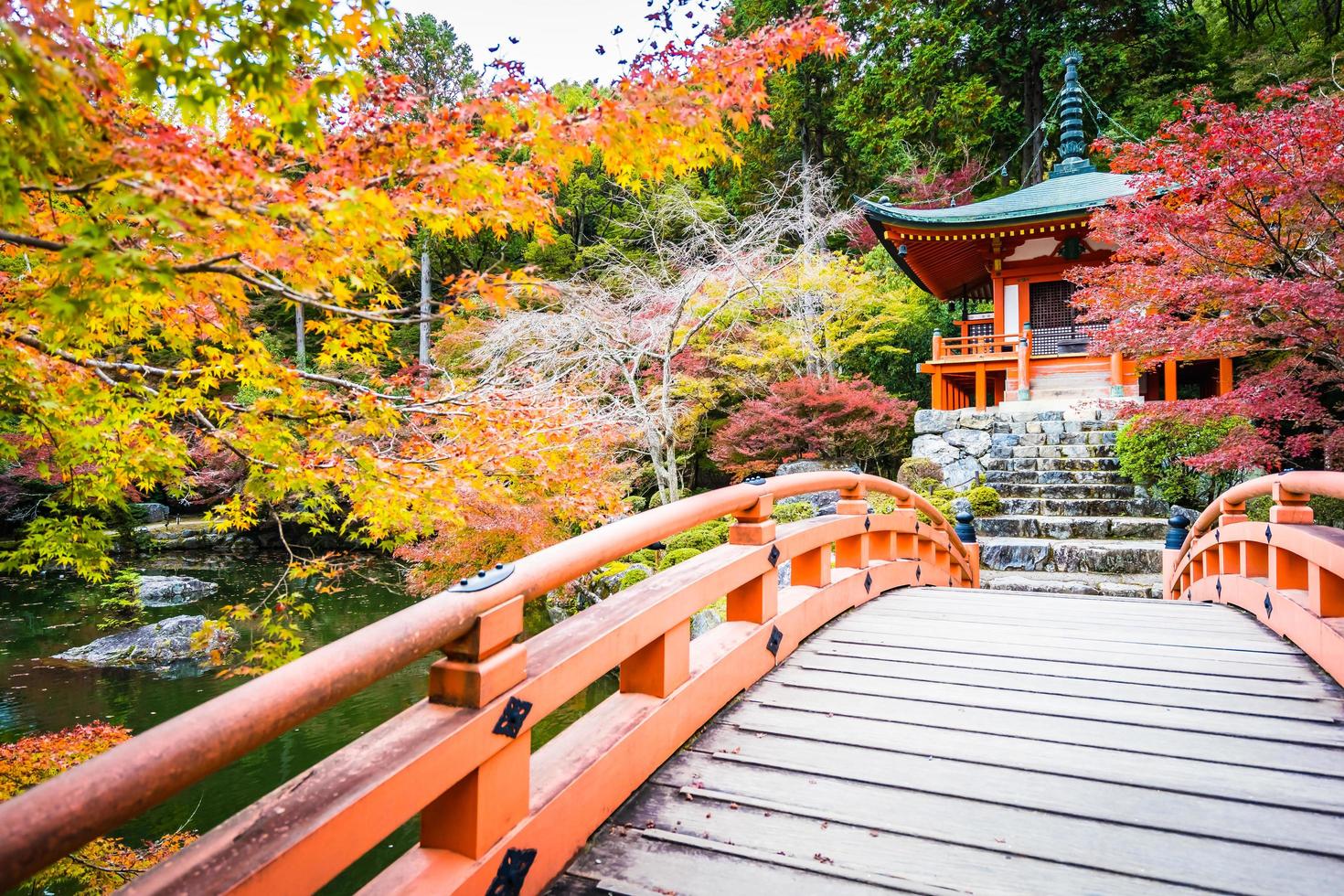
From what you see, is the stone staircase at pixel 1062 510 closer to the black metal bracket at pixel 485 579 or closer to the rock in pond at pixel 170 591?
the black metal bracket at pixel 485 579

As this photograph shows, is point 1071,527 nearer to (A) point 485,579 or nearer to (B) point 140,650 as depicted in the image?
(A) point 485,579

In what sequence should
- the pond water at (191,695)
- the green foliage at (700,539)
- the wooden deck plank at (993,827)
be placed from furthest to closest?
the green foliage at (700,539) → the pond water at (191,695) → the wooden deck plank at (993,827)

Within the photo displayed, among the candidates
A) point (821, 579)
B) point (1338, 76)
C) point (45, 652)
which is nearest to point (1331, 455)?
point (821, 579)

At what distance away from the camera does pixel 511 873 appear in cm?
150

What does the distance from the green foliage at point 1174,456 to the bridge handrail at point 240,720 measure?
8.90 m

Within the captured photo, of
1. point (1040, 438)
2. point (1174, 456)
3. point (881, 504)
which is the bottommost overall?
point (881, 504)

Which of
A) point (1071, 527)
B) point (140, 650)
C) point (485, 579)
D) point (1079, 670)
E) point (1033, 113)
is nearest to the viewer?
point (485, 579)

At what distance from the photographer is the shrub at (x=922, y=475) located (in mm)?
10727

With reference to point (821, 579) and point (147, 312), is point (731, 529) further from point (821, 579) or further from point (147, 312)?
point (147, 312)

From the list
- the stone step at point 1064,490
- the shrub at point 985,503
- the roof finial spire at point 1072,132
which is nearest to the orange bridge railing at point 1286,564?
the shrub at point 985,503

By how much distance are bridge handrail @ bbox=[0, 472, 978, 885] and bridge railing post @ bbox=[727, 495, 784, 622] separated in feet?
3.05

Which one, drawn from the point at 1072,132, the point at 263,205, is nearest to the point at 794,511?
the point at 263,205

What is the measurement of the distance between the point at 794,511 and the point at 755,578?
26.2 ft

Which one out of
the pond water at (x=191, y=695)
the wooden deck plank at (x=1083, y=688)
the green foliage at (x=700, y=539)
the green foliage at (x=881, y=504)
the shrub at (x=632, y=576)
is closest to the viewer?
the wooden deck plank at (x=1083, y=688)
